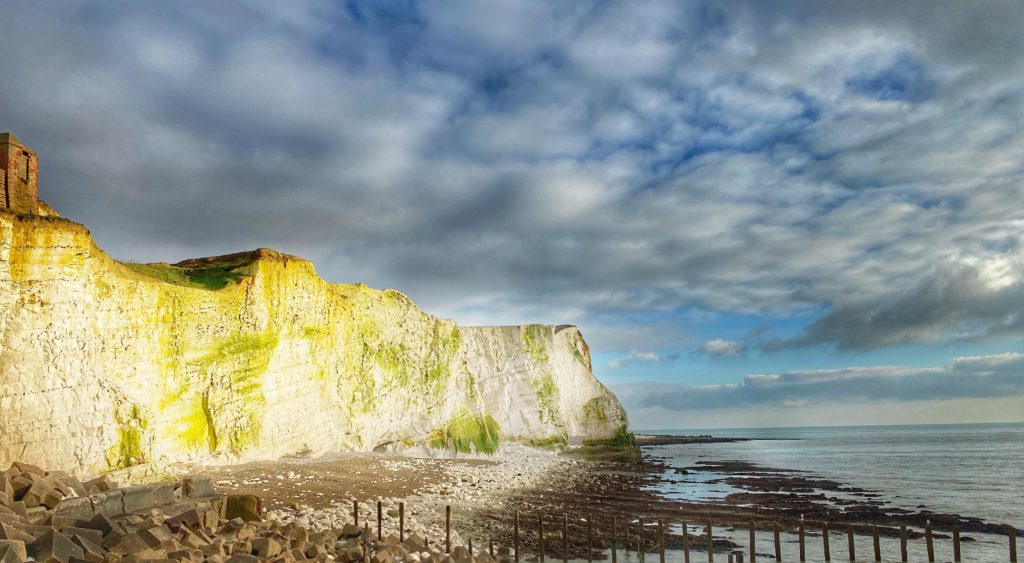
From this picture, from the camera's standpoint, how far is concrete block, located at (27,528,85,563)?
28.4ft

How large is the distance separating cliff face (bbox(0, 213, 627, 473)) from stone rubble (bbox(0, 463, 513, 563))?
3.25 metres

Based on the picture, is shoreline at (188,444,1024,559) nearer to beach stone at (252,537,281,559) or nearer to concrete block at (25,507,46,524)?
beach stone at (252,537,281,559)

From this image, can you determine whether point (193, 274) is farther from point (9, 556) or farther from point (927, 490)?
point (927, 490)

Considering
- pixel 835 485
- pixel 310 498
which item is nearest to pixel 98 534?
pixel 310 498

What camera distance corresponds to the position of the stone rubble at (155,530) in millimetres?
8859

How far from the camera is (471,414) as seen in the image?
45562 mm

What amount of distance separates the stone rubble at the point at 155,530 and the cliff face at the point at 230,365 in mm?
3252

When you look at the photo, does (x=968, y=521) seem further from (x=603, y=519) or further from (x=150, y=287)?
(x=150, y=287)

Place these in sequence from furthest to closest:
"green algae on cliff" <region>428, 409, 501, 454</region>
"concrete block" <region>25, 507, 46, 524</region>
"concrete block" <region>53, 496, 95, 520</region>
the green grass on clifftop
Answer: "green algae on cliff" <region>428, 409, 501, 454</region> < the green grass on clifftop < "concrete block" <region>53, 496, 95, 520</region> < "concrete block" <region>25, 507, 46, 524</region>

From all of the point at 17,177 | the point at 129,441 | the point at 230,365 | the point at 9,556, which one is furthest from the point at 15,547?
the point at 230,365

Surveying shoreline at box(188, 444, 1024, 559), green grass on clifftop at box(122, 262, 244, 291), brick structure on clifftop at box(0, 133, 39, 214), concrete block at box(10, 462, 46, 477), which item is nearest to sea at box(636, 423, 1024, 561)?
shoreline at box(188, 444, 1024, 559)

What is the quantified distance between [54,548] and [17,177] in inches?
483

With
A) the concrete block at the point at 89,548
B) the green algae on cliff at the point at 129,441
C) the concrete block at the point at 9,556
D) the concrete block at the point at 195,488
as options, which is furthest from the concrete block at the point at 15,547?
the green algae on cliff at the point at 129,441

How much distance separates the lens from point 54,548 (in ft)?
28.5
